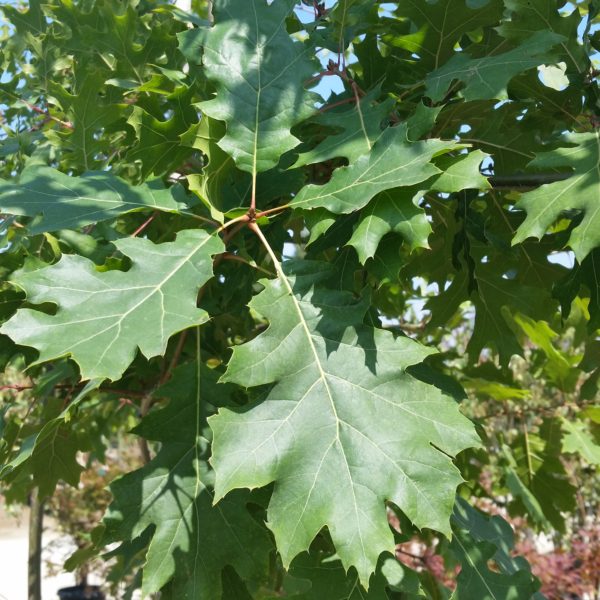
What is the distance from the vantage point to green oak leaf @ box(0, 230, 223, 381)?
109 centimetres

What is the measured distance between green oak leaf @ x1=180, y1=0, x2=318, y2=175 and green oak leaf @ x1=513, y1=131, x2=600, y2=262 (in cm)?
44

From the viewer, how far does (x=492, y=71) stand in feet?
4.49

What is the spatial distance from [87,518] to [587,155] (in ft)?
20.9

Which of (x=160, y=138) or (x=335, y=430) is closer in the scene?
(x=335, y=430)

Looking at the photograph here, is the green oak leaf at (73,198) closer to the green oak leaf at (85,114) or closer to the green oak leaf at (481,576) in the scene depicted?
the green oak leaf at (85,114)

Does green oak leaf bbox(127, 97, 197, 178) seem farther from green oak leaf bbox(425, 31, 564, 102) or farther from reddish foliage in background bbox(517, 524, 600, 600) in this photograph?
reddish foliage in background bbox(517, 524, 600, 600)

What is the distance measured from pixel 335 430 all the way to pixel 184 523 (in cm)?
37

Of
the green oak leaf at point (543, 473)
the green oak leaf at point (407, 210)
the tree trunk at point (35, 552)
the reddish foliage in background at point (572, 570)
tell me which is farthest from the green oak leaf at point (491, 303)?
the reddish foliage in background at point (572, 570)

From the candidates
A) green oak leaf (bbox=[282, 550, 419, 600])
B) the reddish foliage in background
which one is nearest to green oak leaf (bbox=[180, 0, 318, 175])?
green oak leaf (bbox=[282, 550, 419, 600])

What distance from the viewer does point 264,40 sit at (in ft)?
4.89

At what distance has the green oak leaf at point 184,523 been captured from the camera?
53.5 inches

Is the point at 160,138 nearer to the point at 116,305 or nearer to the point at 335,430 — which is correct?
the point at 116,305

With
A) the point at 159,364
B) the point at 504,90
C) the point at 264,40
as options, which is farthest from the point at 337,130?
the point at 159,364

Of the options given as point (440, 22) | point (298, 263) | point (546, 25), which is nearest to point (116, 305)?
point (298, 263)
